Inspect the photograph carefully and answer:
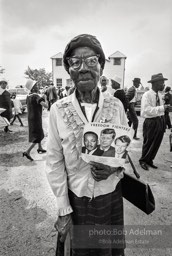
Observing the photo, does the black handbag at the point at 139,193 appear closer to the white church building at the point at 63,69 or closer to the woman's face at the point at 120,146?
the woman's face at the point at 120,146

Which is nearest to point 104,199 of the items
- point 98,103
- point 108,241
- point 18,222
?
point 108,241

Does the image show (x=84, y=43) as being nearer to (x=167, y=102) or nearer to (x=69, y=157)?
(x=69, y=157)

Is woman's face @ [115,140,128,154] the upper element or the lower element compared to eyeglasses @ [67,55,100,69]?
lower

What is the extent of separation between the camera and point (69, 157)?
126 centimetres

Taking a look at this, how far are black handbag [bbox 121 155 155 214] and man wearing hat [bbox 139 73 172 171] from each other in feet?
7.94

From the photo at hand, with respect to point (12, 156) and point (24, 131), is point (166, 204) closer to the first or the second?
point (12, 156)

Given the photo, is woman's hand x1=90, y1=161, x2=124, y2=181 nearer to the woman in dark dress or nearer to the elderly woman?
the elderly woman

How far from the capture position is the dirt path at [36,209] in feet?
6.90

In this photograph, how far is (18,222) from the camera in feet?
8.17

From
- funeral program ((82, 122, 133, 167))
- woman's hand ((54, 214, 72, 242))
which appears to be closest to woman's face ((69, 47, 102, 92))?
funeral program ((82, 122, 133, 167))

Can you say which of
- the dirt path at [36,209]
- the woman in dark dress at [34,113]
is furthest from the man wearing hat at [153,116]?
the woman in dark dress at [34,113]

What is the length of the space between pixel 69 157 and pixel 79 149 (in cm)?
9

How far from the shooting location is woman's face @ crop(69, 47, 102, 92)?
4.15 ft

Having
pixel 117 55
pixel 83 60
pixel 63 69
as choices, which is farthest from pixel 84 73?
pixel 117 55
